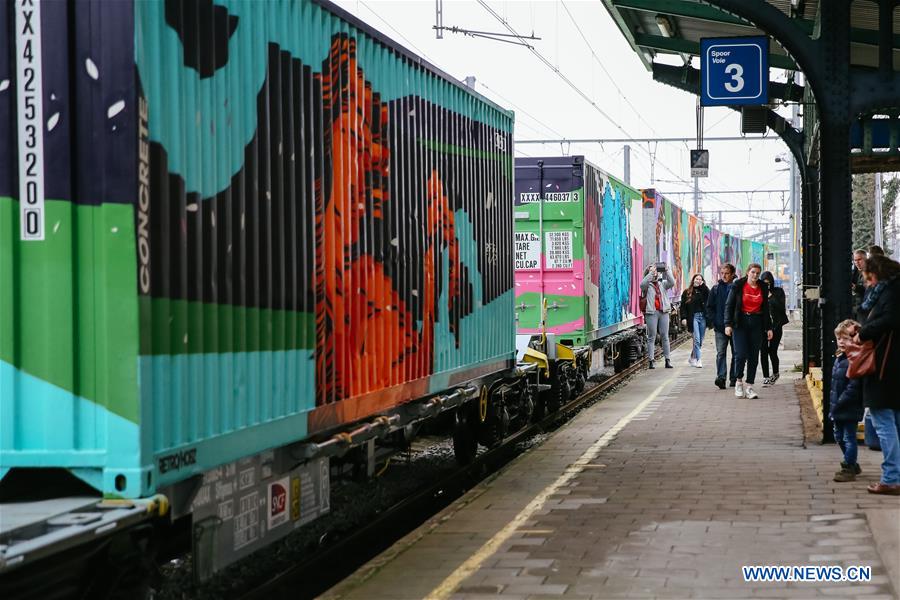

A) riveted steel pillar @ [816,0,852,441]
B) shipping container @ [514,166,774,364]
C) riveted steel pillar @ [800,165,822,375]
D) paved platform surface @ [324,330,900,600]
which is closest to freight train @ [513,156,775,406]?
shipping container @ [514,166,774,364]

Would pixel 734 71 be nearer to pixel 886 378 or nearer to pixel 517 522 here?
pixel 886 378

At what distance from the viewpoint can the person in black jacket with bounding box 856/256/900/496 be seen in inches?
315

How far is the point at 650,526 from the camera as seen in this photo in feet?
24.0

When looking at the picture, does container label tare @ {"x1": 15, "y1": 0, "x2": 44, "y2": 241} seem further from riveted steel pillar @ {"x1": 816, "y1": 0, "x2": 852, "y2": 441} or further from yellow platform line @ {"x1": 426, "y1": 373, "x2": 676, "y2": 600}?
riveted steel pillar @ {"x1": 816, "y1": 0, "x2": 852, "y2": 441}

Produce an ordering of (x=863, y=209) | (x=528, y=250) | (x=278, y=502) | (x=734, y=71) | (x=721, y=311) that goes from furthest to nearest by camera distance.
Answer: (x=863, y=209) < (x=721, y=311) < (x=528, y=250) < (x=734, y=71) < (x=278, y=502)

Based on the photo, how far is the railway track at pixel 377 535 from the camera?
6.82 metres

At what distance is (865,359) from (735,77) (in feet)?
13.6

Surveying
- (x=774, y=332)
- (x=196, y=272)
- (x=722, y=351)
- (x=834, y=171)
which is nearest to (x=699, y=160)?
(x=774, y=332)

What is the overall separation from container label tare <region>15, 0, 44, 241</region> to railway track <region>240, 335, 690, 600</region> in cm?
267

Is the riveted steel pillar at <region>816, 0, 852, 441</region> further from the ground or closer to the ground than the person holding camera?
further from the ground

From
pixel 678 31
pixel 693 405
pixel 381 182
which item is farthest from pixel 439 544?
pixel 678 31

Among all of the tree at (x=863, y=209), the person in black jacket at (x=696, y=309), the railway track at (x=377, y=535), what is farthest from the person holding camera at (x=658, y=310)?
the railway track at (x=377, y=535)

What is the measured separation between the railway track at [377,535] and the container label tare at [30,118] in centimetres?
267

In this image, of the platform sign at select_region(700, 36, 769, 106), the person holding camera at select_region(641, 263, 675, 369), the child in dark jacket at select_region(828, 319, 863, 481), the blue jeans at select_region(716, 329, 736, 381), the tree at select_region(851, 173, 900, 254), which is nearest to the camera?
the child in dark jacket at select_region(828, 319, 863, 481)
